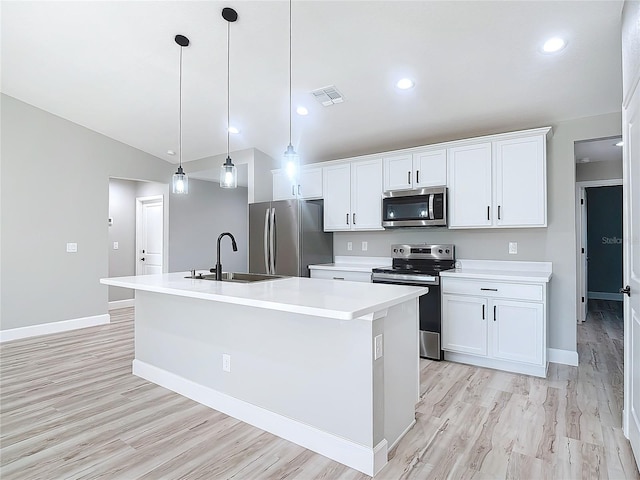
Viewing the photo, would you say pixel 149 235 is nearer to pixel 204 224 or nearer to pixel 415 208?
pixel 204 224

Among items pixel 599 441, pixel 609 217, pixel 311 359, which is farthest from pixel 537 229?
pixel 609 217

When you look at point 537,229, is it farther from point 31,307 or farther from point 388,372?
point 31,307

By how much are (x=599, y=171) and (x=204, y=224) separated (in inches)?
254

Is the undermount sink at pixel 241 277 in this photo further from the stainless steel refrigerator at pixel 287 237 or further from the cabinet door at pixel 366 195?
the cabinet door at pixel 366 195

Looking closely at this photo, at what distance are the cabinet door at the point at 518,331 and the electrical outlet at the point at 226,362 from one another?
2383 mm

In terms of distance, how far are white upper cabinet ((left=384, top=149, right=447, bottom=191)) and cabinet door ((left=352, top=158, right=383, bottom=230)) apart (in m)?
0.13

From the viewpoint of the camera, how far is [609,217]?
7.07 m

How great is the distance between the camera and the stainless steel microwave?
3859mm

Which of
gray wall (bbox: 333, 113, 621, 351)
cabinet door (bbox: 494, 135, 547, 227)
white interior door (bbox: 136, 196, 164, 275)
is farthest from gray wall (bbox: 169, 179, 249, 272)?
gray wall (bbox: 333, 113, 621, 351)

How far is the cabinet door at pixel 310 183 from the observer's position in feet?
15.9

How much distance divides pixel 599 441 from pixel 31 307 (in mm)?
5888

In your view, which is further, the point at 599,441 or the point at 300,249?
the point at 300,249

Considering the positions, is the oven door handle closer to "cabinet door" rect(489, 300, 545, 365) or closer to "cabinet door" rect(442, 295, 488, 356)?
"cabinet door" rect(442, 295, 488, 356)

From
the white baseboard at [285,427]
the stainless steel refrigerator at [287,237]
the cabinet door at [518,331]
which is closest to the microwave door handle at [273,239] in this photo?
the stainless steel refrigerator at [287,237]
